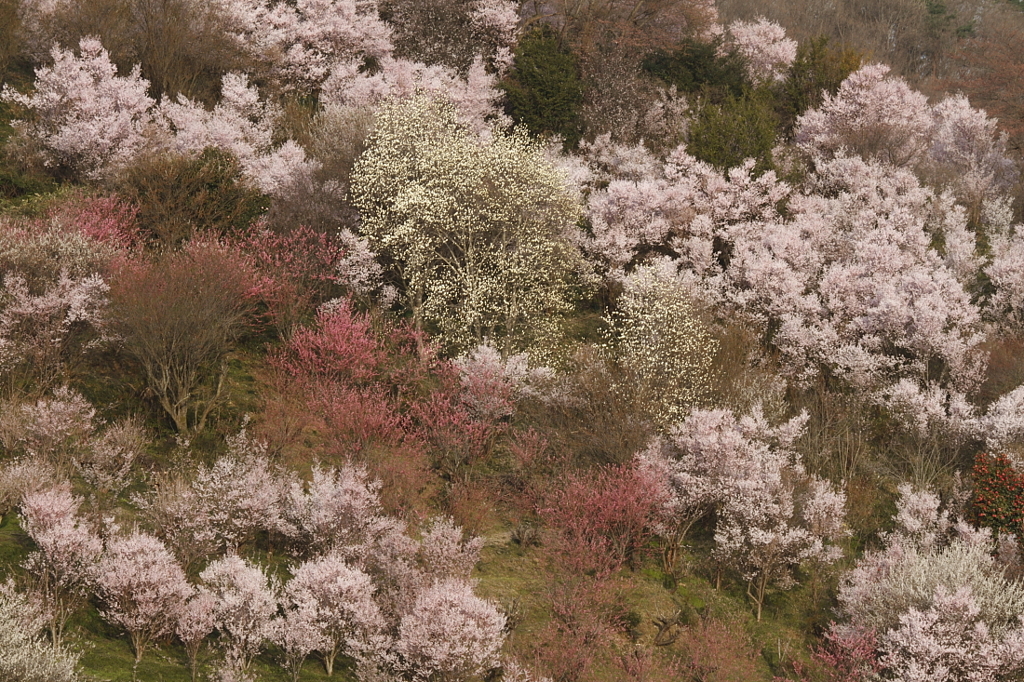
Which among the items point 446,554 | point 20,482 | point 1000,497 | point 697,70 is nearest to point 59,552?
point 20,482

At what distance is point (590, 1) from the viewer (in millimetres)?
51594

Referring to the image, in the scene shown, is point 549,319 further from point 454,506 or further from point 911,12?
point 911,12

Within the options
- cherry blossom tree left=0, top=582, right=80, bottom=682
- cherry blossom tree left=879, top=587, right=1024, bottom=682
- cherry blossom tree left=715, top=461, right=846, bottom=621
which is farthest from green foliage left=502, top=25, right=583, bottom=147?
cherry blossom tree left=0, top=582, right=80, bottom=682

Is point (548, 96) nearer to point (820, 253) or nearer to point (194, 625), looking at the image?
point (820, 253)

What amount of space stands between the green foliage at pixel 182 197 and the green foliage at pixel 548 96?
15866 millimetres

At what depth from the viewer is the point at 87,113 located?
120 ft

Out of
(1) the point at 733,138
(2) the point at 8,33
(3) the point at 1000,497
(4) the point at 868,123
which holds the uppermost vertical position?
(4) the point at 868,123

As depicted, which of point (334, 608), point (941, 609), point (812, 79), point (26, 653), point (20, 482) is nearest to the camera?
point (26, 653)

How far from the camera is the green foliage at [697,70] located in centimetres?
4929

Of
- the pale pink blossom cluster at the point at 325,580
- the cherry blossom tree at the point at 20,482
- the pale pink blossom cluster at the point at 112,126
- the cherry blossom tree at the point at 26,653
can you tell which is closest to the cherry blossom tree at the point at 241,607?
the pale pink blossom cluster at the point at 325,580

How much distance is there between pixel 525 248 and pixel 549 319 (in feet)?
10.00

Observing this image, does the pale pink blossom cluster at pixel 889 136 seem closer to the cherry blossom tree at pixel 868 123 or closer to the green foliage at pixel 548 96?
the cherry blossom tree at pixel 868 123

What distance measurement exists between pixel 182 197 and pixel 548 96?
19310 millimetres

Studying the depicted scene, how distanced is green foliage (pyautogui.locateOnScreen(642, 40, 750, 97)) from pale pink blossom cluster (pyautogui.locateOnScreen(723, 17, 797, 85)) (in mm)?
2691
